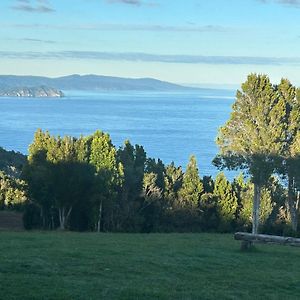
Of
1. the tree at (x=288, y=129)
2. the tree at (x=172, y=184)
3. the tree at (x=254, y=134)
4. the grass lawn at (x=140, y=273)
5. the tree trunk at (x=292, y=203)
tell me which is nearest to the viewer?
the grass lawn at (x=140, y=273)

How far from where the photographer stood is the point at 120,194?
33.7 metres

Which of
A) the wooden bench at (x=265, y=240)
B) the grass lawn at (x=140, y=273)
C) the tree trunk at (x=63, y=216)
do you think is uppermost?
the tree trunk at (x=63, y=216)

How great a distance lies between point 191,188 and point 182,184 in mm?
747

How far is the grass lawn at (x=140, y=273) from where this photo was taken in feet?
31.6

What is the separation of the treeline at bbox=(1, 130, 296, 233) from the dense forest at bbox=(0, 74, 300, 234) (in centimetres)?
5

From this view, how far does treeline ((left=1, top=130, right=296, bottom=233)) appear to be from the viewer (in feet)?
104

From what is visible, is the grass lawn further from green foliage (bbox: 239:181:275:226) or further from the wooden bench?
green foliage (bbox: 239:181:275:226)

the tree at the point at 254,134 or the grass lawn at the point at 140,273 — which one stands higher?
the tree at the point at 254,134

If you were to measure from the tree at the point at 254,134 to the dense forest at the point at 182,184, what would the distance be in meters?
0.04

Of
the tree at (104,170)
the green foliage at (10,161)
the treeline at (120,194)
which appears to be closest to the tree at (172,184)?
the treeline at (120,194)

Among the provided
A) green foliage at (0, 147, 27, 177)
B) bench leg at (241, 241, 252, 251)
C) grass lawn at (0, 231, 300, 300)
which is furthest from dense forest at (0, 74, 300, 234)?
green foliage at (0, 147, 27, 177)

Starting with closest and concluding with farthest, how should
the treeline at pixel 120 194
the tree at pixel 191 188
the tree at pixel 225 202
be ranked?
the treeline at pixel 120 194
the tree at pixel 225 202
the tree at pixel 191 188

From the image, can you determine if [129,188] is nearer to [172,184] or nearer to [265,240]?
[172,184]

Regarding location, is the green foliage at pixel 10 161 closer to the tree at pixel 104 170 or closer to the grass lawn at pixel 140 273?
the tree at pixel 104 170
